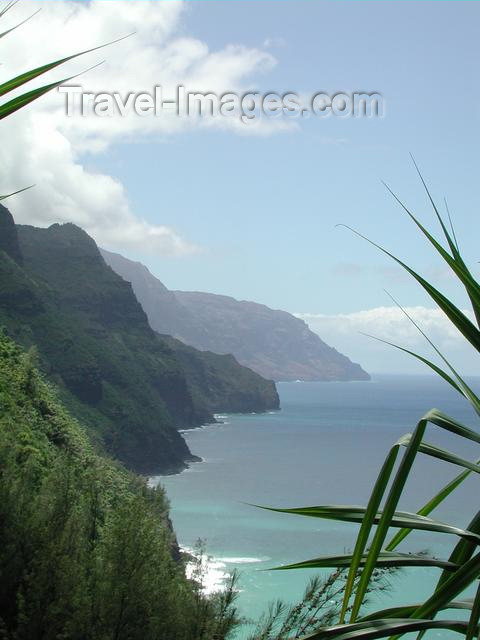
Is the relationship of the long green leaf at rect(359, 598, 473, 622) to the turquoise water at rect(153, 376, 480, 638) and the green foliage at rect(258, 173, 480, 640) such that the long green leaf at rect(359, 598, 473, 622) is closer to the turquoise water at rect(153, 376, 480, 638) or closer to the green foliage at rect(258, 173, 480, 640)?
the green foliage at rect(258, 173, 480, 640)

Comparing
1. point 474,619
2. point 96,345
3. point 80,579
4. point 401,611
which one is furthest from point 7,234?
point 474,619

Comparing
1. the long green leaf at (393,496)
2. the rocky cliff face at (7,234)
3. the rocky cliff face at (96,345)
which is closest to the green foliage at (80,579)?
the long green leaf at (393,496)

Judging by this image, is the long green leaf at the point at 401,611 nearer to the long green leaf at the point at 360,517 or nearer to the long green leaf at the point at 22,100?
the long green leaf at the point at 360,517

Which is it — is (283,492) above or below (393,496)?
below

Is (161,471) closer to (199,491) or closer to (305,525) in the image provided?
(199,491)

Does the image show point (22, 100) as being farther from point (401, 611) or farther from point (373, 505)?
point (401, 611)

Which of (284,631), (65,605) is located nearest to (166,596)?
(65,605)

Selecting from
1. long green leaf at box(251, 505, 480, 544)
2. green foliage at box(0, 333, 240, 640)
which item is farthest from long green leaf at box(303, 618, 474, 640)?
green foliage at box(0, 333, 240, 640)

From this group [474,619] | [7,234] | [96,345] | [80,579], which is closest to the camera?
[474,619]
